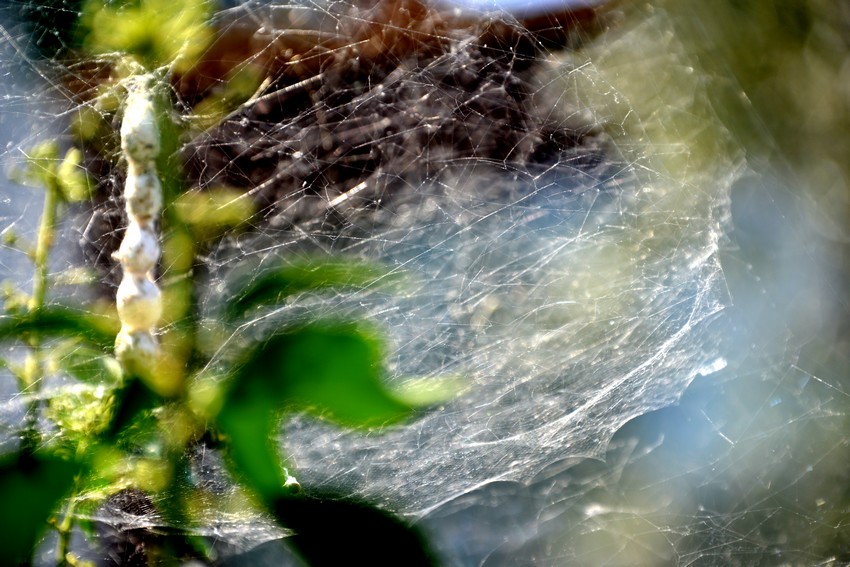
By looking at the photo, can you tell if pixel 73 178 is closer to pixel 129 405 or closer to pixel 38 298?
pixel 38 298

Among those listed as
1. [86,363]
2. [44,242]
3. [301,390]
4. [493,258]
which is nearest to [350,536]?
[301,390]

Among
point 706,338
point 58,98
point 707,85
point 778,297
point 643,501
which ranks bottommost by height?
point 643,501

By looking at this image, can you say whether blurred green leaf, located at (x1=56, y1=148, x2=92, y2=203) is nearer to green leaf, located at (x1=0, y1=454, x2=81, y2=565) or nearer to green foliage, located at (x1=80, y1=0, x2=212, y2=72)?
green foliage, located at (x1=80, y1=0, x2=212, y2=72)

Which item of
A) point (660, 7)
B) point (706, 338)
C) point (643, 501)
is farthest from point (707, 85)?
point (643, 501)

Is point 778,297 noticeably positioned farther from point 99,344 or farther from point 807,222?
point 99,344

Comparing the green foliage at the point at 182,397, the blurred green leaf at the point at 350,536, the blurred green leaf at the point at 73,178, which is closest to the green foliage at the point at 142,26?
the green foliage at the point at 182,397

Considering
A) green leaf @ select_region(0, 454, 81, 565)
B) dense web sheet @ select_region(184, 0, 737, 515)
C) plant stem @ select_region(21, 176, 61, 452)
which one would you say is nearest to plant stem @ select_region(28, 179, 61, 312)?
plant stem @ select_region(21, 176, 61, 452)
